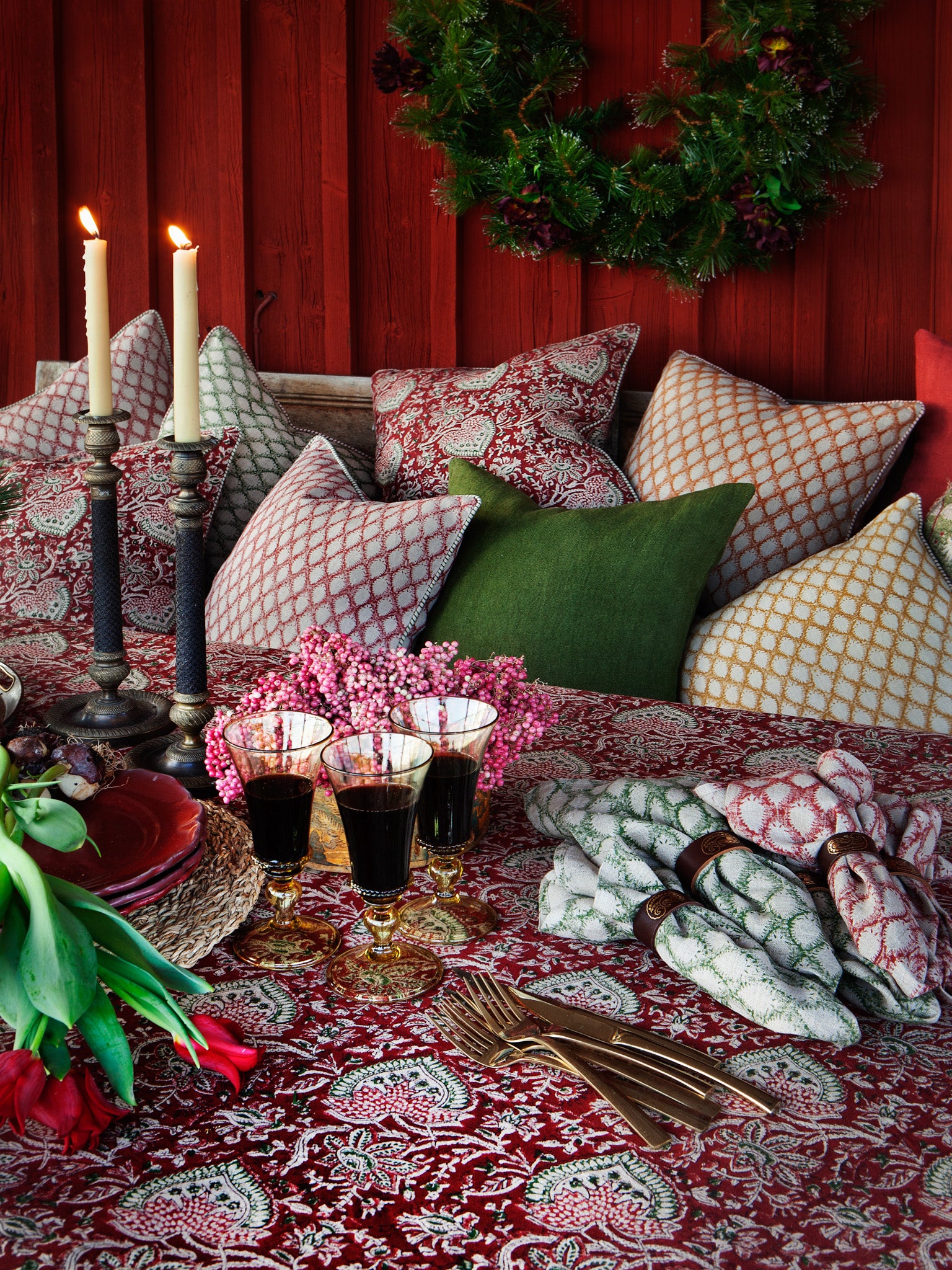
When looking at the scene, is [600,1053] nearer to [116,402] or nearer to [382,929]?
[382,929]

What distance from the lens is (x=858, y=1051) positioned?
0.77m

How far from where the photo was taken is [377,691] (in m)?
1.01

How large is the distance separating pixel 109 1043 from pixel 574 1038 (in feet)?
0.98

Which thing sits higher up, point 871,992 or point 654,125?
point 654,125

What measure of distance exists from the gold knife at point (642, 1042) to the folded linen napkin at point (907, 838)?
0.18m

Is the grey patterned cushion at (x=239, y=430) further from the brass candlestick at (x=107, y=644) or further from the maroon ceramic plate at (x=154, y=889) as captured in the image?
the maroon ceramic plate at (x=154, y=889)

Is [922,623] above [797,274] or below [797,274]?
below

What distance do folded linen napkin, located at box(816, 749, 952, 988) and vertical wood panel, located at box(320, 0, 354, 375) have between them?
91.7 inches

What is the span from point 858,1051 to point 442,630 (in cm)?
135

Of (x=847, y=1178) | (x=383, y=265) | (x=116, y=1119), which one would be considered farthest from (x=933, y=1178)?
(x=383, y=265)

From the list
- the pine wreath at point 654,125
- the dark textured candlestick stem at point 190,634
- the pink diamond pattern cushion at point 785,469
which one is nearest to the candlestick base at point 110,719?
the dark textured candlestick stem at point 190,634

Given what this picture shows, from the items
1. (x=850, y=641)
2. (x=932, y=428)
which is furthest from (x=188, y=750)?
(x=932, y=428)

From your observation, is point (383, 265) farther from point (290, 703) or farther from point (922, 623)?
point (290, 703)

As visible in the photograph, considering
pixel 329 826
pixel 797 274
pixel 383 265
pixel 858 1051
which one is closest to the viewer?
pixel 858 1051
